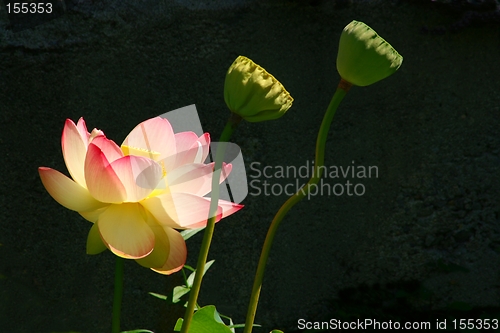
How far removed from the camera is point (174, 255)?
375 millimetres

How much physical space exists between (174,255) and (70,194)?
0.09 metres

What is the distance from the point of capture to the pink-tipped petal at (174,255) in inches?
14.5

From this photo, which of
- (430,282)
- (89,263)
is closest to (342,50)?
(89,263)

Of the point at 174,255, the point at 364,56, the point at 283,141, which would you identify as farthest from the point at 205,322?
the point at 283,141

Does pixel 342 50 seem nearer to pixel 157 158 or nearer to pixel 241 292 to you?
pixel 157 158

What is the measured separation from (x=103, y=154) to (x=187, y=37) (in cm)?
82

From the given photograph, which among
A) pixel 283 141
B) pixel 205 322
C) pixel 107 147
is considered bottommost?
pixel 205 322

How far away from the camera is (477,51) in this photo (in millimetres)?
1286

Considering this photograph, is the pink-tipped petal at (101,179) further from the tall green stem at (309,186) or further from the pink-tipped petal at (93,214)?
the tall green stem at (309,186)

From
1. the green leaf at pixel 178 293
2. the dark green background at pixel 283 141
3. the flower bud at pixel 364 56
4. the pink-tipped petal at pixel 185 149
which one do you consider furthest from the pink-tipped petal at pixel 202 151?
the dark green background at pixel 283 141

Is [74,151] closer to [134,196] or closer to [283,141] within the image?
[134,196]

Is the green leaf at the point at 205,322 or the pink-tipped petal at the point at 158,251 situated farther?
the green leaf at the point at 205,322

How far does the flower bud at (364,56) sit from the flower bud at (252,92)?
0.20 ft

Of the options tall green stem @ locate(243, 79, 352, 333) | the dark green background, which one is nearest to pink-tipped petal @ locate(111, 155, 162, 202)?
tall green stem @ locate(243, 79, 352, 333)
